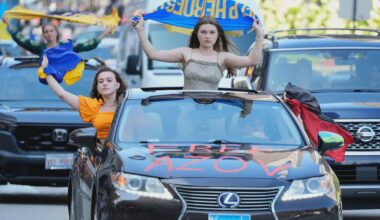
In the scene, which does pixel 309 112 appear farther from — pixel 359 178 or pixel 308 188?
pixel 308 188

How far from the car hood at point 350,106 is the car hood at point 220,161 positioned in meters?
3.25

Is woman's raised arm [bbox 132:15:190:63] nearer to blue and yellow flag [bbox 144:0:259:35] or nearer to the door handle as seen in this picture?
blue and yellow flag [bbox 144:0:259:35]

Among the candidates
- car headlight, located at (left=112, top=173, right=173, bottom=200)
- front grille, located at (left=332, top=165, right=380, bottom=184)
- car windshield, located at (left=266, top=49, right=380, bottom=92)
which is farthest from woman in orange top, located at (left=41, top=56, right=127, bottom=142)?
car windshield, located at (left=266, top=49, right=380, bottom=92)

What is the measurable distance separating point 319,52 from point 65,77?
3.29m

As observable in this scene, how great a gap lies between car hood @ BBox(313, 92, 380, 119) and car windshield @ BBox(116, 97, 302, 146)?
253 cm

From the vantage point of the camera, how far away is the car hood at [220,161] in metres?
9.29

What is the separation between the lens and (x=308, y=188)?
30.6ft

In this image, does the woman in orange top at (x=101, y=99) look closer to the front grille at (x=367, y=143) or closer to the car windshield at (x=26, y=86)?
the front grille at (x=367, y=143)

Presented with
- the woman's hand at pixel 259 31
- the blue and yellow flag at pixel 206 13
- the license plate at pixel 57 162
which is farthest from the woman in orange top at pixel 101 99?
the license plate at pixel 57 162

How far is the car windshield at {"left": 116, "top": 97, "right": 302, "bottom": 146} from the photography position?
403 inches

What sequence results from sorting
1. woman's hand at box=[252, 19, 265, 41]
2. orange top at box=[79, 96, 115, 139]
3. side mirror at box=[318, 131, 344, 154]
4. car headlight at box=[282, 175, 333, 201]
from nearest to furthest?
car headlight at box=[282, 175, 333, 201]
side mirror at box=[318, 131, 344, 154]
orange top at box=[79, 96, 115, 139]
woman's hand at box=[252, 19, 265, 41]

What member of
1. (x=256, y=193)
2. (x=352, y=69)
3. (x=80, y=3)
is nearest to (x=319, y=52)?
(x=352, y=69)

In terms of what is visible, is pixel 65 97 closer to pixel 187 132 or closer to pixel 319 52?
pixel 187 132

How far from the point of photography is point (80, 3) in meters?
114
